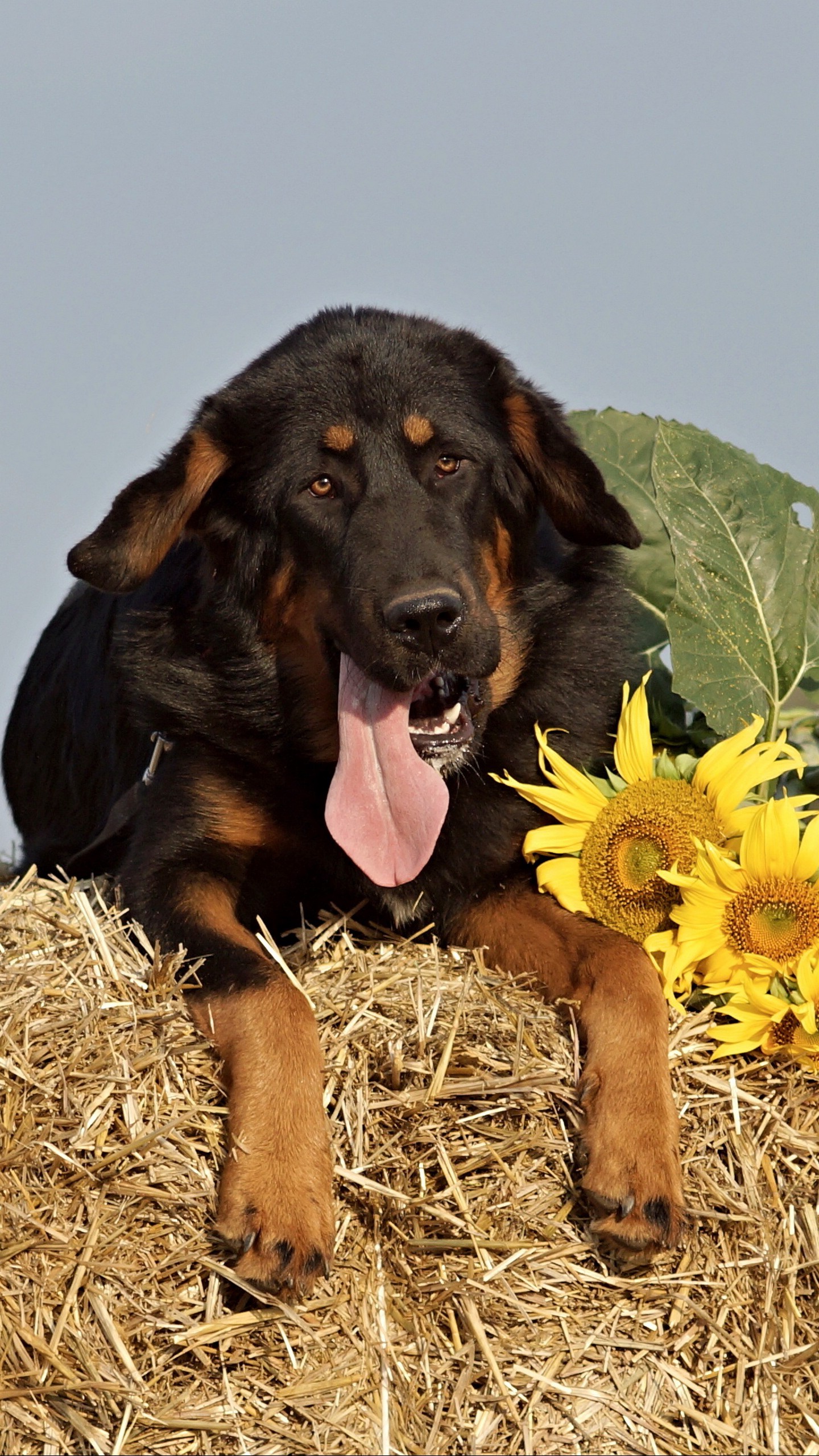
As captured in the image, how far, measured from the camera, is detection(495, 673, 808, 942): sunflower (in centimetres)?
337

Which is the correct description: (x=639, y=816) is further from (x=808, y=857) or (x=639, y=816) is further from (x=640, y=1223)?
(x=640, y=1223)

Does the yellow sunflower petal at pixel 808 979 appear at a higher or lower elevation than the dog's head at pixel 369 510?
lower

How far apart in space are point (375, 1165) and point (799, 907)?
1.13 meters

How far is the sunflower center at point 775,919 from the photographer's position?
3176 mm

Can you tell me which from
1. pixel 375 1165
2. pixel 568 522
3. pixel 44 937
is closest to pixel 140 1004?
pixel 44 937

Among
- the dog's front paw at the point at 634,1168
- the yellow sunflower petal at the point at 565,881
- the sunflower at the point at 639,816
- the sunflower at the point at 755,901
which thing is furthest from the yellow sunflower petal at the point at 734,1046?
the yellow sunflower petal at the point at 565,881

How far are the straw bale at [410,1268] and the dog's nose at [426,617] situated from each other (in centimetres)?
90

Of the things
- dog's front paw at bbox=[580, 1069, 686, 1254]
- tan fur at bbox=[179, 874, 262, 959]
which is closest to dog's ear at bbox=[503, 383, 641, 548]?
tan fur at bbox=[179, 874, 262, 959]

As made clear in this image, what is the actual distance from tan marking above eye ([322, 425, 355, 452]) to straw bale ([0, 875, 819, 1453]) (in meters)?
1.56

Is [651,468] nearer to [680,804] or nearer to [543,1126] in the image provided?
[680,804]

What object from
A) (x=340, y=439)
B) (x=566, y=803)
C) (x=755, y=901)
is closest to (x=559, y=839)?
(x=566, y=803)

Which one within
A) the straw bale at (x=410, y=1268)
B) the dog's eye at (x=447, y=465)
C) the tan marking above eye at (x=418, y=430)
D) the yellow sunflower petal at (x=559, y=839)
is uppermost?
the tan marking above eye at (x=418, y=430)

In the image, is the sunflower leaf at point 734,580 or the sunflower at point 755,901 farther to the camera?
the sunflower leaf at point 734,580

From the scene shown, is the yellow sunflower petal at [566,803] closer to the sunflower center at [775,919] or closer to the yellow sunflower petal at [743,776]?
the yellow sunflower petal at [743,776]
